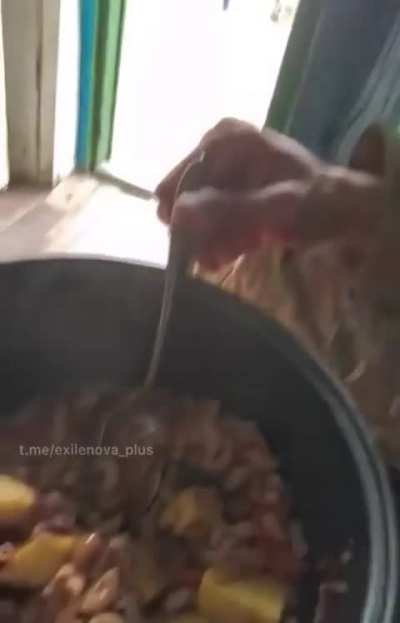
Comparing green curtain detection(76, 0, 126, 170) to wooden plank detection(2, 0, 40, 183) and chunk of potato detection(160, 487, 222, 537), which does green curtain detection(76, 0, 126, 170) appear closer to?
wooden plank detection(2, 0, 40, 183)

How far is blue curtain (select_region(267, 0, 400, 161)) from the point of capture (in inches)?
29.0

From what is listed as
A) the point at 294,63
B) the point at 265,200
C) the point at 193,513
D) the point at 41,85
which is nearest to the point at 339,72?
the point at 294,63

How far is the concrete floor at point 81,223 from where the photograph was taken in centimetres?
123

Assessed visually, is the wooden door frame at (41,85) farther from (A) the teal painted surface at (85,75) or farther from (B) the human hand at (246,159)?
(B) the human hand at (246,159)

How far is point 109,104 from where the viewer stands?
4.23ft

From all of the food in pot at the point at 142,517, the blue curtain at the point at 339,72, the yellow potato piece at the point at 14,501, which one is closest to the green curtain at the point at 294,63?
the blue curtain at the point at 339,72

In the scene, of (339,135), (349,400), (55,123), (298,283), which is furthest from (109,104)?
(349,400)

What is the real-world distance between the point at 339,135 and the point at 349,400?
0.91 feet

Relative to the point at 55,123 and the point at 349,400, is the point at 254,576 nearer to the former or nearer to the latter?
the point at 349,400

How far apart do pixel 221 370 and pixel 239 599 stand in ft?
0.57

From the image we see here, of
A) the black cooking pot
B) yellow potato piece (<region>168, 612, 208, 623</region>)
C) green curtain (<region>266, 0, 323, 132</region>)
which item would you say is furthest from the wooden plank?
yellow potato piece (<region>168, 612, 208, 623</region>)

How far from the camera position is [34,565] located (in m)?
0.61

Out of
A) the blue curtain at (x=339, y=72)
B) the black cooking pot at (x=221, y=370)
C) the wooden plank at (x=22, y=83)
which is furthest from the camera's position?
the wooden plank at (x=22, y=83)

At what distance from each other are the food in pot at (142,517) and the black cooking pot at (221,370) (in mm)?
19
